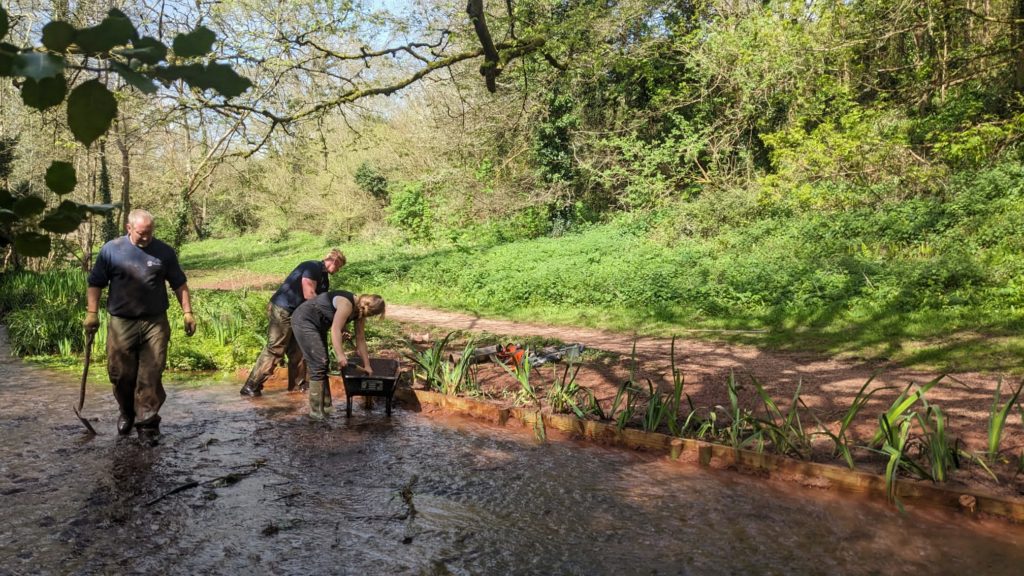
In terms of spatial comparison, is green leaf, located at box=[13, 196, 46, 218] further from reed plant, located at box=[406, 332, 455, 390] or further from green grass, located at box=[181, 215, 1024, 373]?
green grass, located at box=[181, 215, 1024, 373]

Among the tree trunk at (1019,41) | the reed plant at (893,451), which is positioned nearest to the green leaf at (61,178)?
the reed plant at (893,451)

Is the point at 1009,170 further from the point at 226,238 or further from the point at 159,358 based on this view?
the point at 226,238

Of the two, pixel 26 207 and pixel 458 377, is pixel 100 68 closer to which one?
pixel 26 207

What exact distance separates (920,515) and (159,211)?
30.9 m

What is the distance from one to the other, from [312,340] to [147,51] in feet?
19.3

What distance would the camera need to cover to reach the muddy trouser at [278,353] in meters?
7.57

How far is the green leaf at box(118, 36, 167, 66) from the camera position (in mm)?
1104

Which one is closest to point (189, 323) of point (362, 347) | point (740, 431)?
point (362, 347)

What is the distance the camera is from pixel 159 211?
29.7m

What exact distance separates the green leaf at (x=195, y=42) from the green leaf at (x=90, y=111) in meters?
0.14

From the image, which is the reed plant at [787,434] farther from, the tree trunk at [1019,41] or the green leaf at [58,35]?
the tree trunk at [1019,41]

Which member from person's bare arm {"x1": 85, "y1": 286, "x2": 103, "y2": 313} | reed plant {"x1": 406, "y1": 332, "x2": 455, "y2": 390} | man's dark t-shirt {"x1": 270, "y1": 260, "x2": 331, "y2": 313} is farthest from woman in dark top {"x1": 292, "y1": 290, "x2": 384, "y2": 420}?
person's bare arm {"x1": 85, "y1": 286, "x2": 103, "y2": 313}

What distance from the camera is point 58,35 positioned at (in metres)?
1.03

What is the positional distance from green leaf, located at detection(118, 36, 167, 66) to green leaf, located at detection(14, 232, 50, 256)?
44cm
